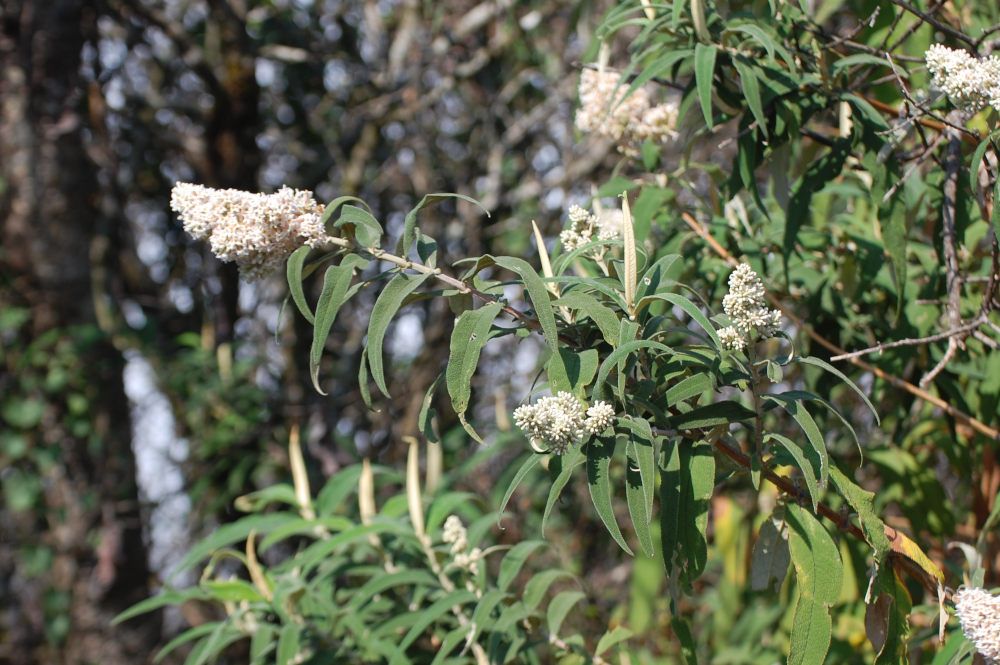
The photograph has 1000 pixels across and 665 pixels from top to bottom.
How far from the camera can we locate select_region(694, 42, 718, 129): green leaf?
122cm

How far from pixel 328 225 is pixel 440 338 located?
284cm

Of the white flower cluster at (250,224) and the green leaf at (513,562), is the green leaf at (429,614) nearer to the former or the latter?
the green leaf at (513,562)

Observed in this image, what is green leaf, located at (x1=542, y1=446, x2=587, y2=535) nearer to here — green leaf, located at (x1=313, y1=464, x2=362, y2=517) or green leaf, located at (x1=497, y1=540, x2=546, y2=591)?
green leaf, located at (x1=497, y1=540, x2=546, y2=591)

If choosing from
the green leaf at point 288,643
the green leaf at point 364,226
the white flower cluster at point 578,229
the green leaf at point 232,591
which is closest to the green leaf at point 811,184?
the white flower cluster at point 578,229

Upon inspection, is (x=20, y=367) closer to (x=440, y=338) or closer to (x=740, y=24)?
(x=440, y=338)

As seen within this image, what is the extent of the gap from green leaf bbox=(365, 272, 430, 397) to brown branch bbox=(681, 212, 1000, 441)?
0.76 m

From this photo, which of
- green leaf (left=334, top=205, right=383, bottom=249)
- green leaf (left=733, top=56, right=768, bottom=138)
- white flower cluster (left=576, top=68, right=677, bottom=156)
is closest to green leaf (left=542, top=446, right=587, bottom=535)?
green leaf (left=334, top=205, right=383, bottom=249)

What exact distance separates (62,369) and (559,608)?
247 centimetres

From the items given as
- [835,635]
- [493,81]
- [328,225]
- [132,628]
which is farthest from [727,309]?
[493,81]

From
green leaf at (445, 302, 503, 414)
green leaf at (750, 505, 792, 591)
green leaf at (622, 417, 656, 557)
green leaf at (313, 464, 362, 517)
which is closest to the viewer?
green leaf at (622, 417, 656, 557)

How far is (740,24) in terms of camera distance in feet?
4.35

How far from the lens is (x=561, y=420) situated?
911 millimetres

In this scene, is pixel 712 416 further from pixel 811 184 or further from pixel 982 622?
pixel 811 184

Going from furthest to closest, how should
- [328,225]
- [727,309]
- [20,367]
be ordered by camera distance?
[20,367], [328,225], [727,309]
